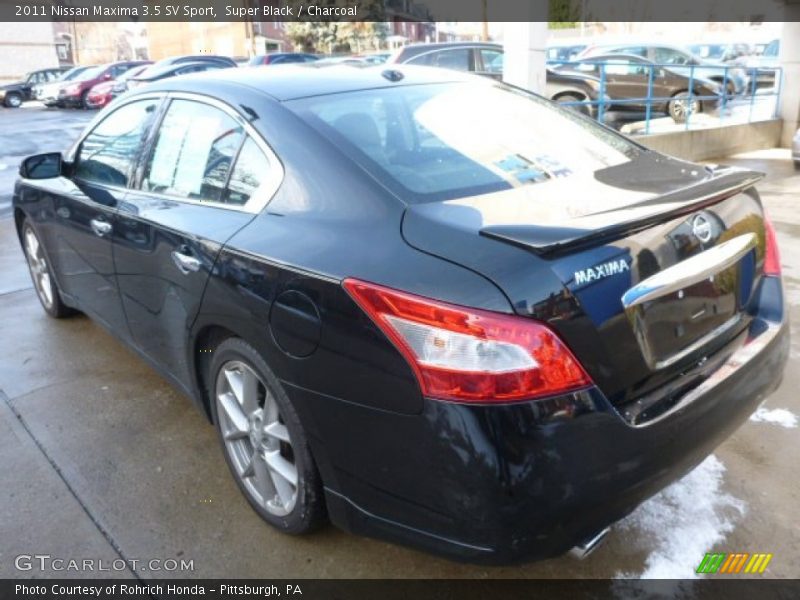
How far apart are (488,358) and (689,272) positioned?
72 centimetres

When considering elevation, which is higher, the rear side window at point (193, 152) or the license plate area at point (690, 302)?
the rear side window at point (193, 152)

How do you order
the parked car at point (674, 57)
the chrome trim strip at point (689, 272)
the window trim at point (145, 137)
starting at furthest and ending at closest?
the parked car at point (674, 57)
the window trim at point (145, 137)
the chrome trim strip at point (689, 272)

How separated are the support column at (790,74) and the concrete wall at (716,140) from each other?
164mm

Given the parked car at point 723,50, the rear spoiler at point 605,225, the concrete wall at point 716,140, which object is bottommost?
the concrete wall at point 716,140

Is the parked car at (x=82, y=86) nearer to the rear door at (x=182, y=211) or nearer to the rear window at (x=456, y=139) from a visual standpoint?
the rear door at (x=182, y=211)

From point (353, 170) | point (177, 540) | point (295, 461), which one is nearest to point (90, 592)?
point (177, 540)

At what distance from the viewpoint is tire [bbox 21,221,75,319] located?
14.7 feet

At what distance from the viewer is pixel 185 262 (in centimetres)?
261

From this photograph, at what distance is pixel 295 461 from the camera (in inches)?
89.4

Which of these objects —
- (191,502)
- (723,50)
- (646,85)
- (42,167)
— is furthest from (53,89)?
(191,502)

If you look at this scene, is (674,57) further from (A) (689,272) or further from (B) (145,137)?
(A) (689,272)

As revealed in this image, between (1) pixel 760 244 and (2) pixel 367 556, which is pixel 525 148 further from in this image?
(2) pixel 367 556

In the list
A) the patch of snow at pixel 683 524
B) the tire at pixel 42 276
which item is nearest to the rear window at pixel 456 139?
the patch of snow at pixel 683 524

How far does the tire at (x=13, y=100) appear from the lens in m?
30.4
